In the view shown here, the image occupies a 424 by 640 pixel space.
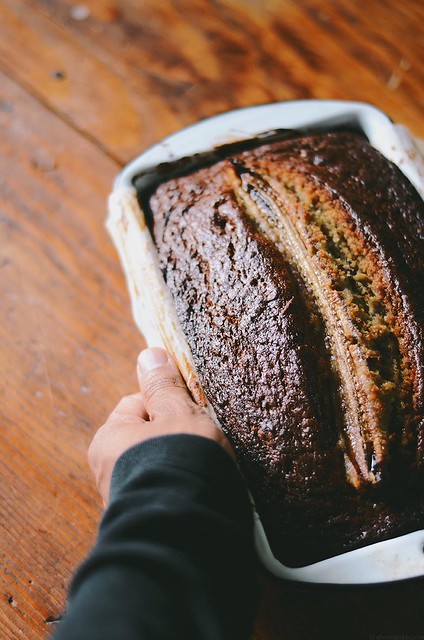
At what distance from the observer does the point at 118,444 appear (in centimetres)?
76

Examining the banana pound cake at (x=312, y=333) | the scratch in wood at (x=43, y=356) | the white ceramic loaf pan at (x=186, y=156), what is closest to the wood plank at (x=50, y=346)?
the scratch in wood at (x=43, y=356)

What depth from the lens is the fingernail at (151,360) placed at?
84 centimetres

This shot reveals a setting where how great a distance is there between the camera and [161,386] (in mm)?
815

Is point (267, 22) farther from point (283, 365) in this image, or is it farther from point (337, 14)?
point (283, 365)

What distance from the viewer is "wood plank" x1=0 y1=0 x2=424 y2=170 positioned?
1249 mm

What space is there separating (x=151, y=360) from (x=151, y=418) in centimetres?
9

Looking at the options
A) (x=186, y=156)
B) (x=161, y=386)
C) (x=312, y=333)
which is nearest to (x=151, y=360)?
(x=161, y=386)

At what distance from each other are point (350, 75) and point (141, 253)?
67 centimetres

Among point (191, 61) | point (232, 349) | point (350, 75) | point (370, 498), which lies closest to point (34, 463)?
point (232, 349)

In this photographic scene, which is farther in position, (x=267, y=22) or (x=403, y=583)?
(x=267, y=22)

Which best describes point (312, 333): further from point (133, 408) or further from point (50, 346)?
point (50, 346)

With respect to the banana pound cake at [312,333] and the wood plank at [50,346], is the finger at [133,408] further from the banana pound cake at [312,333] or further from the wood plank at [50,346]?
the wood plank at [50,346]

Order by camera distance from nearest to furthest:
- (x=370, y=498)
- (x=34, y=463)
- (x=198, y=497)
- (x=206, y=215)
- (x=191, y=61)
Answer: (x=198, y=497) → (x=370, y=498) → (x=206, y=215) → (x=34, y=463) → (x=191, y=61)

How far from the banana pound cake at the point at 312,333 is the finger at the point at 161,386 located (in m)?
0.04
